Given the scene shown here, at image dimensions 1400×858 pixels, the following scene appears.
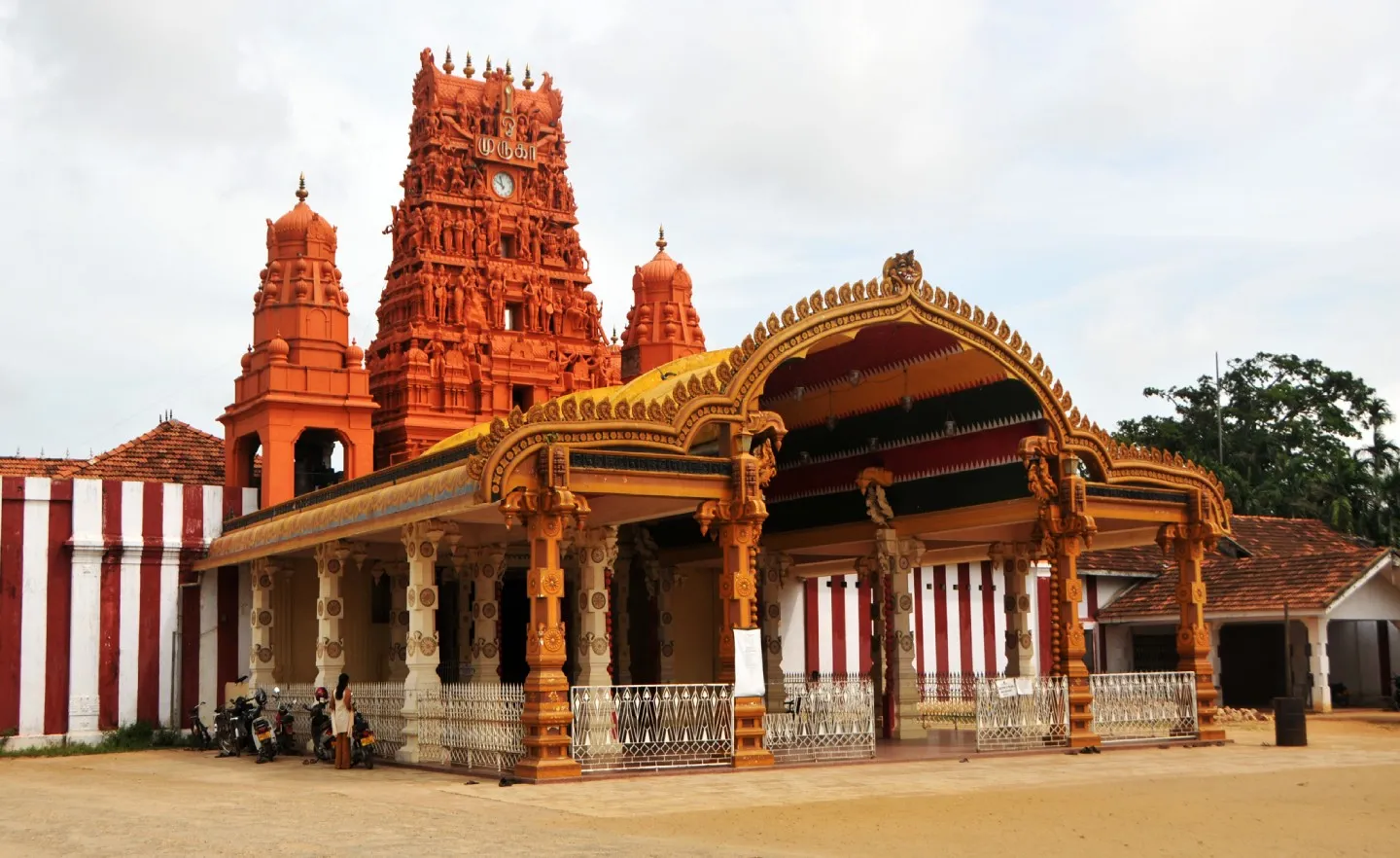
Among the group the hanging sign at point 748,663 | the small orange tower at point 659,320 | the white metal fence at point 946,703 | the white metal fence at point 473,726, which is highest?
the small orange tower at point 659,320

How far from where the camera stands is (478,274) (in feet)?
95.3

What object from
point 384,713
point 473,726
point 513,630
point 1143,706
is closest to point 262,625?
point 513,630

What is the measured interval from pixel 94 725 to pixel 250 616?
8.87 ft

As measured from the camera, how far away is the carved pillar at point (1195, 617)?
19.6 meters

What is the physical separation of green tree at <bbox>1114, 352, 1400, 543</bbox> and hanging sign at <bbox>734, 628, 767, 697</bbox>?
101ft

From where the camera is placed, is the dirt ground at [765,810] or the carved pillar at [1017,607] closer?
the dirt ground at [765,810]

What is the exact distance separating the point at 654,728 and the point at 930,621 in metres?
15.1

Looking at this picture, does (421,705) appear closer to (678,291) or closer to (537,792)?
(537,792)

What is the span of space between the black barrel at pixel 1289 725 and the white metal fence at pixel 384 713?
11.2 m

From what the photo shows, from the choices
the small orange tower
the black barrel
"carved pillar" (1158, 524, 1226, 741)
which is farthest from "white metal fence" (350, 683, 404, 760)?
the small orange tower

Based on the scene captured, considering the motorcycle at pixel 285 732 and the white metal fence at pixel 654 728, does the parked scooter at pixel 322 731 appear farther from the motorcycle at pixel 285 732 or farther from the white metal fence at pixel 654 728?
the white metal fence at pixel 654 728

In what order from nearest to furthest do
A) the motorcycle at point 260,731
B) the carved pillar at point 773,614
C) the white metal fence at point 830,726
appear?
the white metal fence at point 830,726
the motorcycle at point 260,731
the carved pillar at point 773,614

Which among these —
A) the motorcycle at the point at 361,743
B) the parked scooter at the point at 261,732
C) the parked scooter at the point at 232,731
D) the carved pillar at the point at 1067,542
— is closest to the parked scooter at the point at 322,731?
the motorcycle at the point at 361,743

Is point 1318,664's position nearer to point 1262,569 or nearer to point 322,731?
point 1262,569
